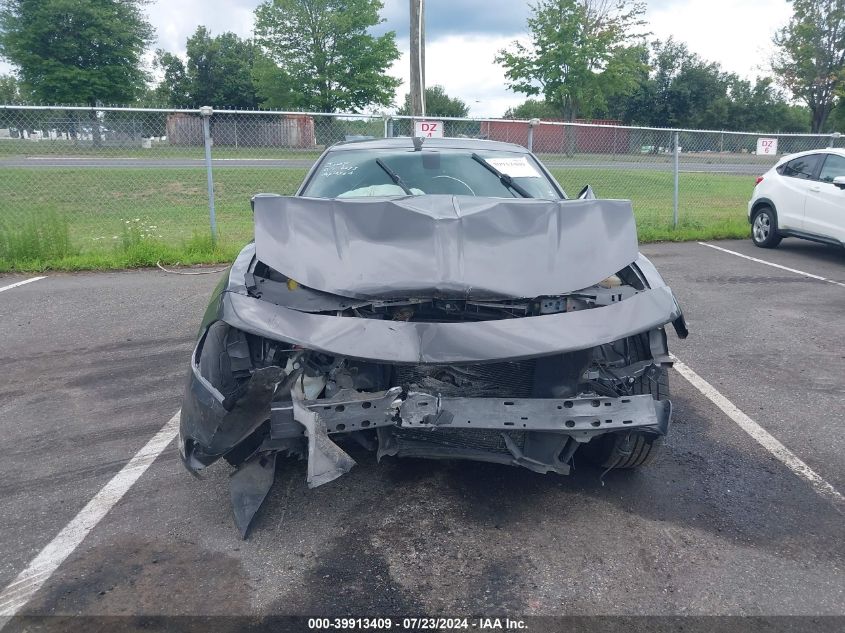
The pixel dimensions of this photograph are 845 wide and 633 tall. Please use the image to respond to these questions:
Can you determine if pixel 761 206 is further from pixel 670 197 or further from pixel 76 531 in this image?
pixel 76 531

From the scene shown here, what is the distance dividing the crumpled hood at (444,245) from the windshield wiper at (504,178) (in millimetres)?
934

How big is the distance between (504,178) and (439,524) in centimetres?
239

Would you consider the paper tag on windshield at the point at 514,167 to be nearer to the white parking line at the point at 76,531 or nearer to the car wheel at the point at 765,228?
the white parking line at the point at 76,531

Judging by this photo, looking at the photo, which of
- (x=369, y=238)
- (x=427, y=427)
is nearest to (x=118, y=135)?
(x=369, y=238)

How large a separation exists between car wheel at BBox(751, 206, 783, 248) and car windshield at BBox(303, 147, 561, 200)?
7258 mm

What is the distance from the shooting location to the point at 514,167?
4.69 metres

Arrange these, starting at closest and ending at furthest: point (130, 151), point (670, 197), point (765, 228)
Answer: point (765, 228) → point (130, 151) → point (670, 197)

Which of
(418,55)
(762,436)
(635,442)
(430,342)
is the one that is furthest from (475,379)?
(418,55)

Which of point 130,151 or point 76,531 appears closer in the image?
point 76,531

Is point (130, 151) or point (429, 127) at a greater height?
point (429, 127)

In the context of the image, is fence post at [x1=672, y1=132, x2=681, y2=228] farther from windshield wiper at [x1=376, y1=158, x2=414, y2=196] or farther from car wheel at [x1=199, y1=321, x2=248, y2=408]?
car wheel at [x1=199, y1=321, x2=248, y2=408]

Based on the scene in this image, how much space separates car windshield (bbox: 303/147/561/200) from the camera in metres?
4.37

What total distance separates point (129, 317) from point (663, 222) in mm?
9313

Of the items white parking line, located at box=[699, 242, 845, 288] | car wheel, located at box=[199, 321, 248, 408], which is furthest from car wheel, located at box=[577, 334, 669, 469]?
white parking line, located at box=[699, 242, 845, 288]
